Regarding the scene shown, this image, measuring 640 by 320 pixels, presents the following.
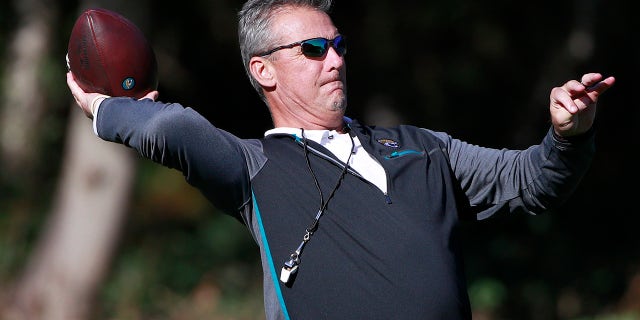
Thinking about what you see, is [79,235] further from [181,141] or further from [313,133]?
[181,141]

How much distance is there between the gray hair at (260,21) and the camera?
12.4 feet

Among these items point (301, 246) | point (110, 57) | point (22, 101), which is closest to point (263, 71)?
point (110, 57)

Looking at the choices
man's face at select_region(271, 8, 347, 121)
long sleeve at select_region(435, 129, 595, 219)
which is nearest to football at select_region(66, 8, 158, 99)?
man's face at select_region(271, 8, 347, 121)

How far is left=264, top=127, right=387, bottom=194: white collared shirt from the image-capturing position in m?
3.46

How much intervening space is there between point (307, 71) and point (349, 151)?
1.17ft

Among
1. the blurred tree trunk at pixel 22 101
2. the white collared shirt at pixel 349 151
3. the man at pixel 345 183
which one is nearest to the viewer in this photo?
the man at pixel 345 183

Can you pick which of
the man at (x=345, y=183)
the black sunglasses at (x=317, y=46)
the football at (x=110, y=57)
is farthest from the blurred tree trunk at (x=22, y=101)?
the man at (x=345, y=183)

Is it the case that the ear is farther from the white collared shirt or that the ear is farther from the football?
the football

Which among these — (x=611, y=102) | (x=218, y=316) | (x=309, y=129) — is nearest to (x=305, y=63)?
(x=309, y=129)

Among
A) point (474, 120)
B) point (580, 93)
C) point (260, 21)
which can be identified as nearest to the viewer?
point (580, 93)

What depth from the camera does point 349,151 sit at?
354cm

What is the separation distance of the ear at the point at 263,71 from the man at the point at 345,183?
0.12 m

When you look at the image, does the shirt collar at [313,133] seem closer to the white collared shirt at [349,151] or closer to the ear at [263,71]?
the white collared shirt at [349,151]

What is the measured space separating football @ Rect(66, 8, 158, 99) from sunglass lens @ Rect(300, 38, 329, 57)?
0.57 metres
